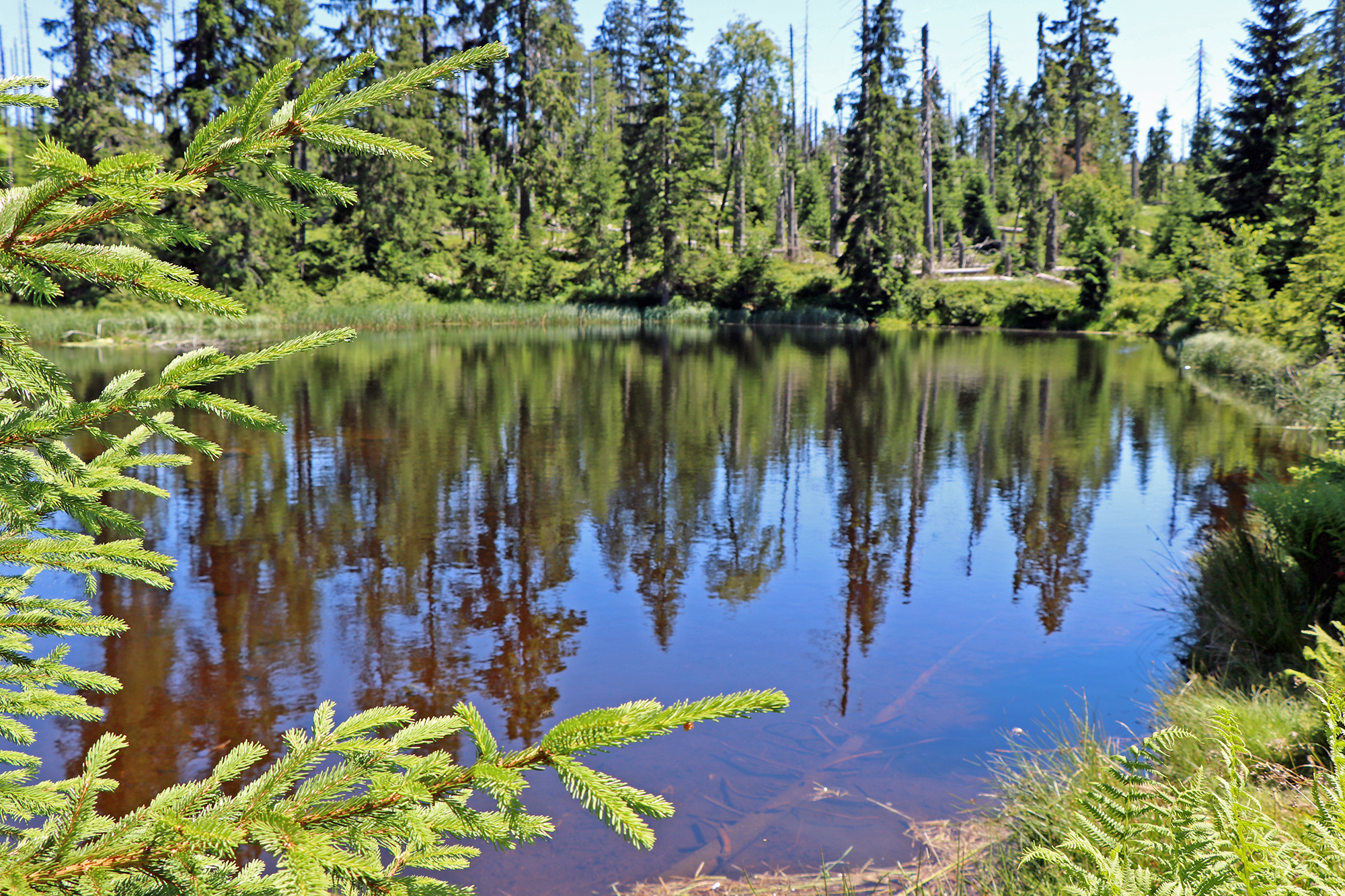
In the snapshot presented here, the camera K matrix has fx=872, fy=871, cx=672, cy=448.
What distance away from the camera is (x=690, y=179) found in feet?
186

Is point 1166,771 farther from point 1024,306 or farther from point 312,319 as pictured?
point 1024,306

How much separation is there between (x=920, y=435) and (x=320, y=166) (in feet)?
165

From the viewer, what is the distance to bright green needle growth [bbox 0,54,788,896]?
1.44 m

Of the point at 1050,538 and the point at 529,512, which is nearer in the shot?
the point at 1050,538

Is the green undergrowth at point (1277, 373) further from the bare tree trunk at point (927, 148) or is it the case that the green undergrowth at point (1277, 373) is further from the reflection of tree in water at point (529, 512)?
the bare tree trunk at point (927, 148)

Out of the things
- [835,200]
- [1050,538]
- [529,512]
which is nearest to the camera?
[1050,538]

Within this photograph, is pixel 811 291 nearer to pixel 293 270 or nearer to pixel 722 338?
pixel 722 338

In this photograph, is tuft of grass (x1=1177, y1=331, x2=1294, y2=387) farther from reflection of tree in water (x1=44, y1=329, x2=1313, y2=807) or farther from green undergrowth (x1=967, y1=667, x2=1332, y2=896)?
green undergrowth (x1=967, y1=667, x2=1332, y2=896)

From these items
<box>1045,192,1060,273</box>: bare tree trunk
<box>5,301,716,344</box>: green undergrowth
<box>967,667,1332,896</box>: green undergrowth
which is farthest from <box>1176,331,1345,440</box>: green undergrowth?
<box>1045,192,1060,273</box>: bare tree trunk

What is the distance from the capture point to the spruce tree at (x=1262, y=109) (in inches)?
1457

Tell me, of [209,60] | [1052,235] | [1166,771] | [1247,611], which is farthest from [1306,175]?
[209,60]

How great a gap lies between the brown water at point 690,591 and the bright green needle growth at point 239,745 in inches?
112

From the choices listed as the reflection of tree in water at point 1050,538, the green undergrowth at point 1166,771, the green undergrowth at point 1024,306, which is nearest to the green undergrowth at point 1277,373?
the reflection of tree in water at point 1050,538

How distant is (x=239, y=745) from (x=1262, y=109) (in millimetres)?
47310
